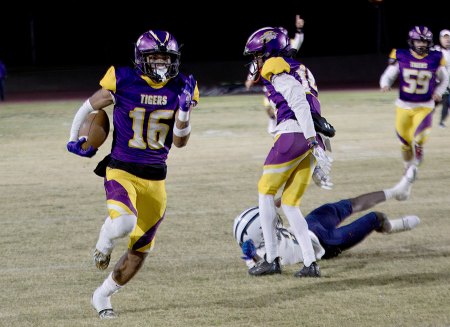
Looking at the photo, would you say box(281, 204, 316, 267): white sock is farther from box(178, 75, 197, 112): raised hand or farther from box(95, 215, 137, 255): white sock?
box(95, 215, 137, 255): white sock

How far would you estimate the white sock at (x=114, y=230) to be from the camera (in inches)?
201

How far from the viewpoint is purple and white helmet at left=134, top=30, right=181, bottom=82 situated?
540 cm

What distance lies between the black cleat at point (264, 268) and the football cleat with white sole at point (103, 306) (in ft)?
4.14

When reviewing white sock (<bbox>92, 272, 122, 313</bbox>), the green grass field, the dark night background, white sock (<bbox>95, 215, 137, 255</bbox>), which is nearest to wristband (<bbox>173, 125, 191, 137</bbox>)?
white sock (<bbox>95, 215, 137, 255</bbox>)

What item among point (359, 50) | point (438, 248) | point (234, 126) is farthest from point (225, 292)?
point (359, 50)

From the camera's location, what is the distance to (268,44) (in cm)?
630

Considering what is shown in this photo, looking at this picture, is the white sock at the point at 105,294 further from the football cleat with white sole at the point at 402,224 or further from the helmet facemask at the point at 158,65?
the football cleat with white sole at the point at 402,224

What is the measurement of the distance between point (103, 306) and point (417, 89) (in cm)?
664

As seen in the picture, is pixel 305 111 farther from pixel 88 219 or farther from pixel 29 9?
pixel 29 9

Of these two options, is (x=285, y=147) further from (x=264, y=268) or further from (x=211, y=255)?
(x=211, y=255)

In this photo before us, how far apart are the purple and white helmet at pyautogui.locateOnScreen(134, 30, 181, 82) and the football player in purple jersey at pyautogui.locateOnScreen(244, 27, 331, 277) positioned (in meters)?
0.96

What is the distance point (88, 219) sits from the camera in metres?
8.34

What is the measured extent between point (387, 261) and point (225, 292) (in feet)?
4.67

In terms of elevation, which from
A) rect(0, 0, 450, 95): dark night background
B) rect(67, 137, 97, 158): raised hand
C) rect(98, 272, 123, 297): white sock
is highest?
rect(67, 137, 97, 158): raised hand
